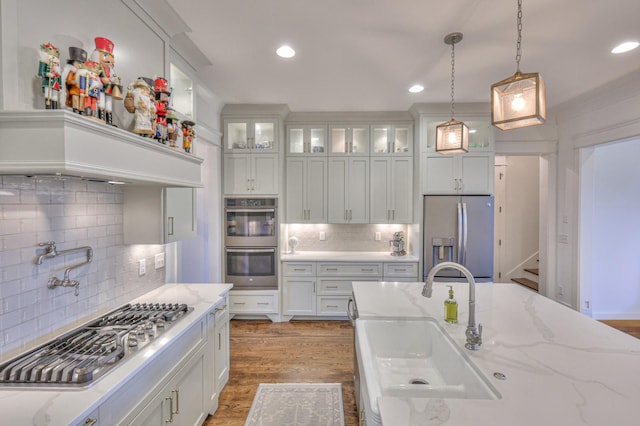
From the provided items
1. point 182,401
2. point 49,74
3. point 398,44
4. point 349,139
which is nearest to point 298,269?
point 349,139

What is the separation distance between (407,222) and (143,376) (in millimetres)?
3362

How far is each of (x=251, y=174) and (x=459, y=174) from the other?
274cm

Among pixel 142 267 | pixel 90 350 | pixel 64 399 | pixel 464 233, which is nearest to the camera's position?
pixel 64 399

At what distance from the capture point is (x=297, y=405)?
222cm

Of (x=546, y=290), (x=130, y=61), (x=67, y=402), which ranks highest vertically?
(x=130, y=61)

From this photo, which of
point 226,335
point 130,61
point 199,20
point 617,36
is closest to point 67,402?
point 226,335

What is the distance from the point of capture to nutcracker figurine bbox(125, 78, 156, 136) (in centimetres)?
146

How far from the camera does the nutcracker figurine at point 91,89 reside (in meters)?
1.13

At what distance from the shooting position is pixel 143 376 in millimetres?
1248

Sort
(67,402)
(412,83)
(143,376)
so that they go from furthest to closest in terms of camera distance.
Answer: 1. (412,83)
2. (143,376)
3. (67,402)

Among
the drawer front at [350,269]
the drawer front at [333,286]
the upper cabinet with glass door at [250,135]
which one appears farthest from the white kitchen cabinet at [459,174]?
the upper cabinet with glass door at [250,135]

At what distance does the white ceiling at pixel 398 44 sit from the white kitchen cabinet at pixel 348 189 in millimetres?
938

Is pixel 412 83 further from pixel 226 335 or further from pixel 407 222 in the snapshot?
pixel 226 335

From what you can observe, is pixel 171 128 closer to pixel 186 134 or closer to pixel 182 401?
pixel 186 134
